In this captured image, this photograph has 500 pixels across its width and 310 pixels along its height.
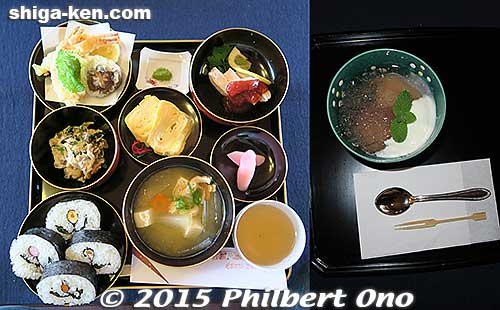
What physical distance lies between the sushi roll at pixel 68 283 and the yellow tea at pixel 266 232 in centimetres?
39

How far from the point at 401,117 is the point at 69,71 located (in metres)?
0.90

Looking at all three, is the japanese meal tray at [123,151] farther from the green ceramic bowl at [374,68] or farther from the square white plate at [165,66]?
the green ceramic bowl at [374,68]

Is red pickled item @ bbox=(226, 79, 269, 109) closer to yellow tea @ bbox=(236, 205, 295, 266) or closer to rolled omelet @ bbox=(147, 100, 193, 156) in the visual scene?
rolled omelet @ bbox=(147, 100, 193, 156)

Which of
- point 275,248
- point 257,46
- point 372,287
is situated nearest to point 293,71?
point 257,46

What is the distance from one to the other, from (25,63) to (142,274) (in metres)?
0.68

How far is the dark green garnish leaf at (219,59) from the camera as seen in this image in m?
1.60

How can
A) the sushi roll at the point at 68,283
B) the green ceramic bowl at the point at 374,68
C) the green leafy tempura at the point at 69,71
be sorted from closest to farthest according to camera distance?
1. the sushi roll at the point at 68,283
2. the green leafy tempura at the point at 69,71
3. the green ceramic bowl at the point at 374,68

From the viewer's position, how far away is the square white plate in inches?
63.7

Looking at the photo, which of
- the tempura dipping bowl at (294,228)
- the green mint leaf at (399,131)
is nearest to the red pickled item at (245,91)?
the tempura dipping bowl at (294,228)

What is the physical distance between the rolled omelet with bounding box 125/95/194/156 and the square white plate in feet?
0.31

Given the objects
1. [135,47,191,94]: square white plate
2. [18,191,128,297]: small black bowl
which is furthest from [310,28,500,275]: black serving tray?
[18,191,128,297]: small black bowl

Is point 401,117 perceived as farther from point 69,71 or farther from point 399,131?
point 69,71

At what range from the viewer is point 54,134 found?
5.05ft

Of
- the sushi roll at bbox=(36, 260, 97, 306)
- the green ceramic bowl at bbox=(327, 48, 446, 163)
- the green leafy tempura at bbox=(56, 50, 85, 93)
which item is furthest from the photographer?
the green ceramic bowl at bbox=(327, 48, 446, 163)
